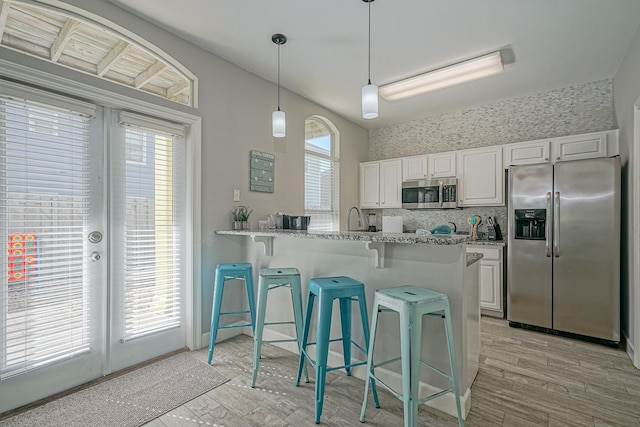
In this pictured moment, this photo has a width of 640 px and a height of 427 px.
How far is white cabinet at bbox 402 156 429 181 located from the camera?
14.6 ft

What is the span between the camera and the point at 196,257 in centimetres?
273

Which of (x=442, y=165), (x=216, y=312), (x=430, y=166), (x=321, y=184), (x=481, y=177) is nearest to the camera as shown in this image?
(x=216, y=312)

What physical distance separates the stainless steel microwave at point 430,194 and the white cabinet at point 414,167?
10cm

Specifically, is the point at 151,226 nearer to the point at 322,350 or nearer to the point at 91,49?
the point at 91,49

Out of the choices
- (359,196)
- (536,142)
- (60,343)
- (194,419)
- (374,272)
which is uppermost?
(536,142)

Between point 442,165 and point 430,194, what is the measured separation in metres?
0.45

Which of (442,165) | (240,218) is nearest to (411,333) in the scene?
(240,218)


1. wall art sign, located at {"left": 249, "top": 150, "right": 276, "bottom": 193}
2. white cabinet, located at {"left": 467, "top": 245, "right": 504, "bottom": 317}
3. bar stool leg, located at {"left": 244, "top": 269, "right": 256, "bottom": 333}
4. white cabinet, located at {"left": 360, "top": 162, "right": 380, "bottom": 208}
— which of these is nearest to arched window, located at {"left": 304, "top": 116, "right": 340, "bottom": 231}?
white cabinet, located at {"left": 360, "top": 162, "right": 380, "bottom": 208}

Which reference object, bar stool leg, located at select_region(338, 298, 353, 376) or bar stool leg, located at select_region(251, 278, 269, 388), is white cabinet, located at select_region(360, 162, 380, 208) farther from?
bar stool leg, located at select_region(251, 278, 269, 388)

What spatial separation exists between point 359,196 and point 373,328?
3583 millimetres

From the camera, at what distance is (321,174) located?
177 inches

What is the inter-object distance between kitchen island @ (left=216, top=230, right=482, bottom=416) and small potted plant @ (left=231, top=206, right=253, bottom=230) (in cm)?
49

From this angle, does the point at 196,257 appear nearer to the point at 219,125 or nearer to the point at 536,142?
the point at 219,125

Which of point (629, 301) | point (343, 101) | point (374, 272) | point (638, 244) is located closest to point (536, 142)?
point (638, 244)
